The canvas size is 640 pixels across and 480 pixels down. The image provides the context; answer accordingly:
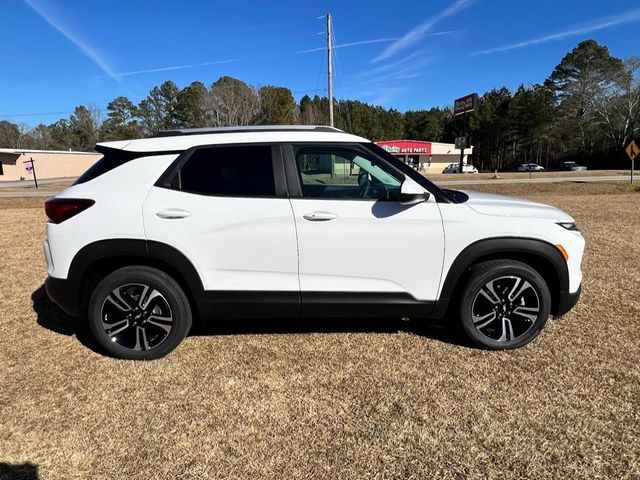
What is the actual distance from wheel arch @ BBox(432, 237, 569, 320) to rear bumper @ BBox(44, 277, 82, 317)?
2.86 m

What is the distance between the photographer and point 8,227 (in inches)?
417

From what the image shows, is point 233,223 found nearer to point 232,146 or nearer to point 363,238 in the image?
point 232,146

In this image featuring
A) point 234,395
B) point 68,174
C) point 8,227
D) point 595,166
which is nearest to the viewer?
point 234,395

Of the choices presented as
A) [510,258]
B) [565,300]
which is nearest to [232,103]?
[510,258]

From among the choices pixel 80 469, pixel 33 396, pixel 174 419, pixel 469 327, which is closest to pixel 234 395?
pixel 174 419

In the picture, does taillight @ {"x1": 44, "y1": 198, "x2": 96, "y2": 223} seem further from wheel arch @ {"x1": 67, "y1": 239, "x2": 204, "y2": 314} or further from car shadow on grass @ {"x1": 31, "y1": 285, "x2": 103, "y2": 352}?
car shadow on grass @ {"x1": 31, "y1": 285, "x2": 103, "y2": 352}

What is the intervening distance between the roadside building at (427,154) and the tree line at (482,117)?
21.0 ft

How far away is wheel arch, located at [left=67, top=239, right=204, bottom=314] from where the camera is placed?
3.36 meters

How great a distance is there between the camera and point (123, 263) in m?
3.52

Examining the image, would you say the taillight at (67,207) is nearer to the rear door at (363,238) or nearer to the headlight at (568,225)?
the rear door at (363,238)

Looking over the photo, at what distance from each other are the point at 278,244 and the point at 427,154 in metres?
72.3

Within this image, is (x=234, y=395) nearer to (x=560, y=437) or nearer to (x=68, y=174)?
(x=560, y=437)

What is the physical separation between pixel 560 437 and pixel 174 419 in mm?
2370

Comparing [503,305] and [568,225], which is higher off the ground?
[568,225]
